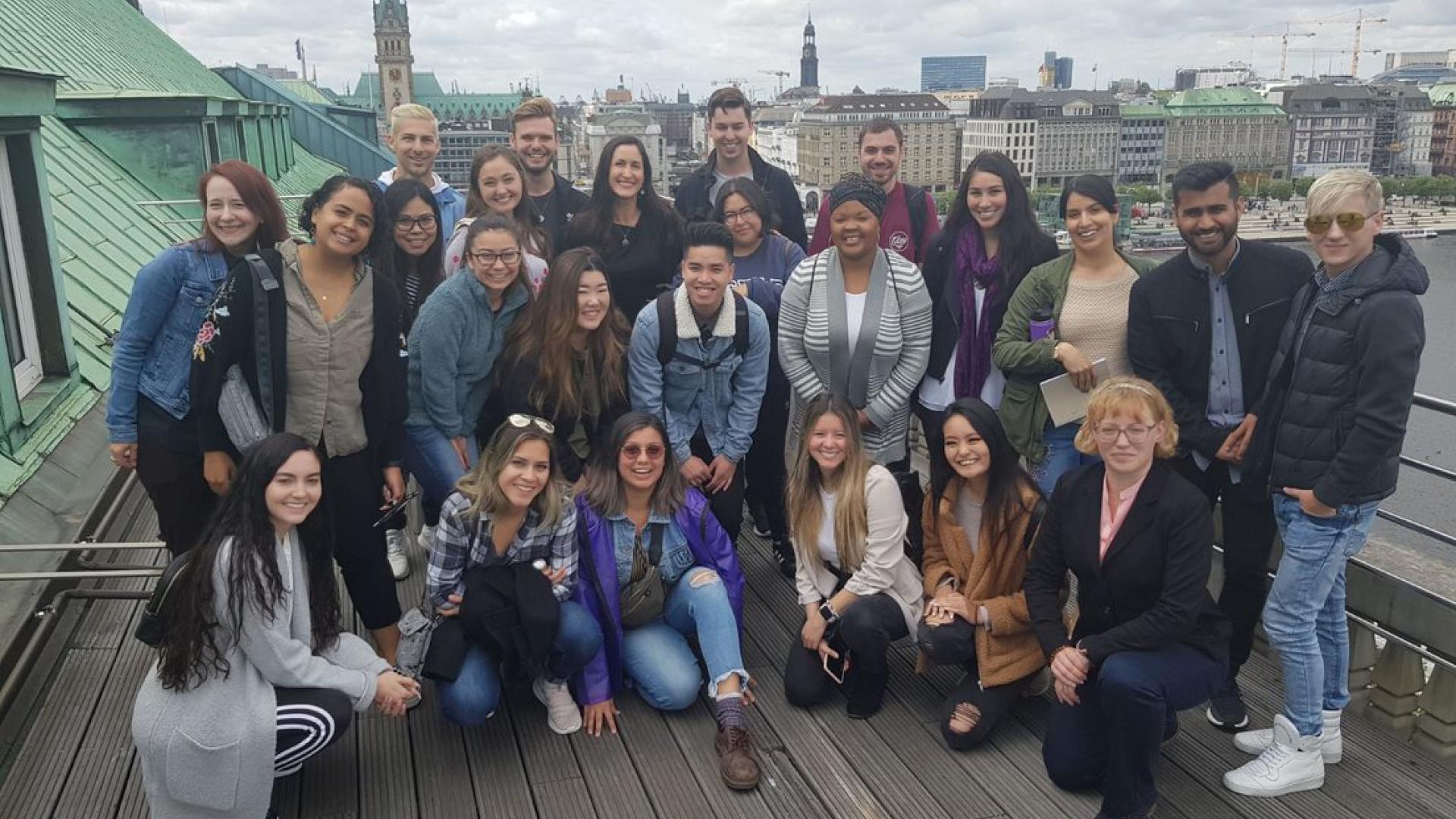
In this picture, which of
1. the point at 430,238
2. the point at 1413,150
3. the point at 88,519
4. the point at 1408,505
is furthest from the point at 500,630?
the point at 1413,150

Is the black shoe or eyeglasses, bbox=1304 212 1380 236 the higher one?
eyeglasses, bbox=1304 212 1380 236

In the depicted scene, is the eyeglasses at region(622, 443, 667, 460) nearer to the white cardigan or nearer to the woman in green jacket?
the white cardigan

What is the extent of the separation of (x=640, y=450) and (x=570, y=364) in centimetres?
64

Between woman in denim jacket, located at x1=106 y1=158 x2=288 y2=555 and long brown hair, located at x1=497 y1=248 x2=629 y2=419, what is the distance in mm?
1072

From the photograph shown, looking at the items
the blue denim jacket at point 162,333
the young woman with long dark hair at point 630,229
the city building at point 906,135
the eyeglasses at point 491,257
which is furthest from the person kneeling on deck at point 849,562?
the city building at point 906,135

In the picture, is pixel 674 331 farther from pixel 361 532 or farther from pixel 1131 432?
pixel 1131 432

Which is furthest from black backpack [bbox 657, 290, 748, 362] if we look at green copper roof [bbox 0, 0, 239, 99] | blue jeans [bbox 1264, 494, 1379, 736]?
green copper roof [bbox 0, 0, 239, 99]

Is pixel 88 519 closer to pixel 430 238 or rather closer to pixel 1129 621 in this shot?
pixel 430 238

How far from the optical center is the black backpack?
4.60m

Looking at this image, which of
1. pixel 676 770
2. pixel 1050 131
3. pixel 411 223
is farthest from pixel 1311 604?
pixel 1050 131

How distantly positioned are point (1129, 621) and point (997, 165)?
2.16 metres

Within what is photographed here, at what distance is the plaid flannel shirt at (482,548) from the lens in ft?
12.4

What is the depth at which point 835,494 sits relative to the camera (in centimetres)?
421

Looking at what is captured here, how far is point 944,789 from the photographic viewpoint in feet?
11.9
